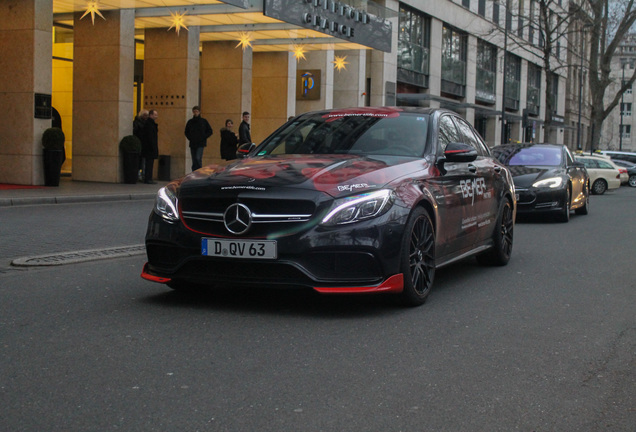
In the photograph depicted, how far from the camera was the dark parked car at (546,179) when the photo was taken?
1559 centimetres

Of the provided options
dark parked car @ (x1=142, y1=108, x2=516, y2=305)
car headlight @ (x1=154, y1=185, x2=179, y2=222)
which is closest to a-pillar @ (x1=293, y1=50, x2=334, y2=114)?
dark parked car @ (x1=142, y1=108, x2=516, y2=305)

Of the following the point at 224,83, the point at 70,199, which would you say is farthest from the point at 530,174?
the point at 224,83

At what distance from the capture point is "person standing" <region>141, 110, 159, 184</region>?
2153 centimetres

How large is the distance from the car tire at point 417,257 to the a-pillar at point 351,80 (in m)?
26.6

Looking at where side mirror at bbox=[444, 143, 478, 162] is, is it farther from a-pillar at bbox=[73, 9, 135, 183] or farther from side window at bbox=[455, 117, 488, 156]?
a-pillar at bbox=[73, 9, 135, 183]

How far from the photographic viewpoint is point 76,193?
676 inches

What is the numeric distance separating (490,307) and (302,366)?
239 cm

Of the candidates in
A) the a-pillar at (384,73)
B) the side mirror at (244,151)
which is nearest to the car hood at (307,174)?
the side mirror at (244,151)

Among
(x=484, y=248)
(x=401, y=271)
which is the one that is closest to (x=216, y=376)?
(x=401, y=271)

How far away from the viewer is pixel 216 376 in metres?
4.44

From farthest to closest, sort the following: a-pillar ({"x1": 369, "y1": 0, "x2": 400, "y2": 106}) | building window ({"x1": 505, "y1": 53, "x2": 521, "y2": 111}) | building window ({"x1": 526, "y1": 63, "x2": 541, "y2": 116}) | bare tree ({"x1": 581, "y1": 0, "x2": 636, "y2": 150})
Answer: building window ({"x1": 526, "y1": 63, "x2": 541, "y2": 116}) < building window ({"x1": 505, "y1": 53, "x2": 521, "y2": 111}) < bare tree ({"x1": 581, "y1": 0, "x2": 636, "y2": 150}) < a-pillar ({"x1": 369, "y1": 0, "x2": 400, "y2": 106})

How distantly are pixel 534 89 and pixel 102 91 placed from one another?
145 ft

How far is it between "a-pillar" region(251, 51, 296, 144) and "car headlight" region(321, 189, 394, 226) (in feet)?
76.6

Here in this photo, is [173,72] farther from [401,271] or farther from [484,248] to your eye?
[401,271]
